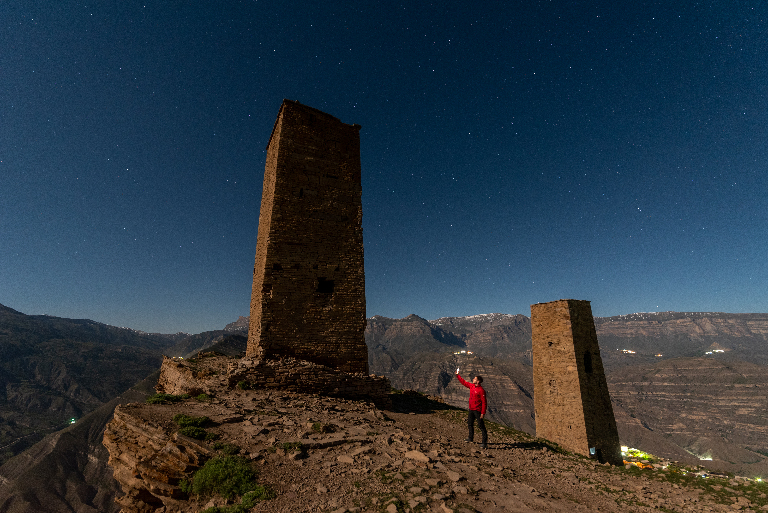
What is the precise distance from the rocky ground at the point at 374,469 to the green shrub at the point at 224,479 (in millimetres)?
142

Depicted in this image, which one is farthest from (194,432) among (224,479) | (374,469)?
(374,469)

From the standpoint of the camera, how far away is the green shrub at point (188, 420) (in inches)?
279

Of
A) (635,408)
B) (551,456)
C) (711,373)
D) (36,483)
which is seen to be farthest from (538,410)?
(711,373)

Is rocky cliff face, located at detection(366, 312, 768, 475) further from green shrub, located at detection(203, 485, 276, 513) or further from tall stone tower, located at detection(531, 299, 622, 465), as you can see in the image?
green shrub, located at detection(203, 485, 276, 513)

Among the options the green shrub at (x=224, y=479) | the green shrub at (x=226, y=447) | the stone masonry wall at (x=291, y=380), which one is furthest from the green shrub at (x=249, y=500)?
the stone masonry wall at (x=291, y=380)

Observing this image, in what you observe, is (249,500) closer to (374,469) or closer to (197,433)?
(374,469)

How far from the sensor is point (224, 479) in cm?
549

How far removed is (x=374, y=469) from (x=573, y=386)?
15.9m

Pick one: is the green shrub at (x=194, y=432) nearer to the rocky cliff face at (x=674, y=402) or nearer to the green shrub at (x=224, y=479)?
the green shrub at (x=224, y=479)

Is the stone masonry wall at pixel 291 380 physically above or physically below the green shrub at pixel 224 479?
above

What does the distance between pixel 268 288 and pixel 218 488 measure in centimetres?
791

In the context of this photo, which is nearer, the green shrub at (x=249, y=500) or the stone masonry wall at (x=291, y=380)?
the green shrub at (x=249, y=500)

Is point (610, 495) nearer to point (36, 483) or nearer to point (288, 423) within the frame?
point (288, 423)

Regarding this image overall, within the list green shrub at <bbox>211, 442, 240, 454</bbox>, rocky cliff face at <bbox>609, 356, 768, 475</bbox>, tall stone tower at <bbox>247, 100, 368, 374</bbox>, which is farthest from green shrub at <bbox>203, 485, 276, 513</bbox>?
rocky cliff face at <bbox>609, 356, 768, 475</bbox>
